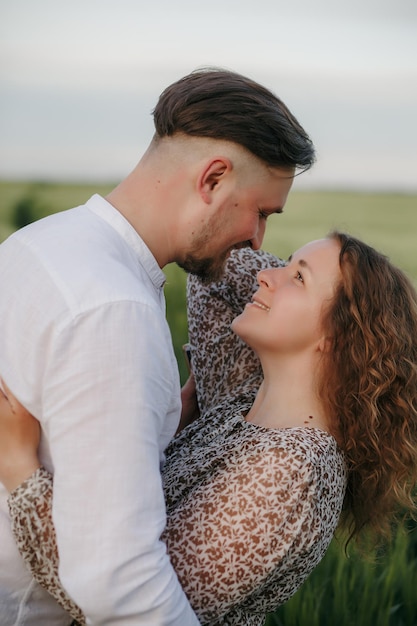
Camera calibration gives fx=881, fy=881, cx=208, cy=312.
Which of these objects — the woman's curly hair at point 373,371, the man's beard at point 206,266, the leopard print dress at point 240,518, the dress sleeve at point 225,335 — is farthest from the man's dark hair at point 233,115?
the leopard print dress at point 240,518

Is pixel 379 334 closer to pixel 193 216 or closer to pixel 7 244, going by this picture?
pixel 193 216

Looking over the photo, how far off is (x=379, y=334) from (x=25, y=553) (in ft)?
3.07

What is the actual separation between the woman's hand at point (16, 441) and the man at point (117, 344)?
3cm

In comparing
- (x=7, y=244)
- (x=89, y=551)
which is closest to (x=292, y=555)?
(x=89, y=551)

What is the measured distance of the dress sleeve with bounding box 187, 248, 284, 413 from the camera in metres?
2.28

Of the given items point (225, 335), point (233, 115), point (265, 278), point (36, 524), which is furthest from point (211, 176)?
point (36, 524)

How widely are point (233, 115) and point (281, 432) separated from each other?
672 mm

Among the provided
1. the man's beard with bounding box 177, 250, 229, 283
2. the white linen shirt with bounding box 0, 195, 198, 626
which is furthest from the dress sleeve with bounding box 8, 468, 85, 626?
the man's beard with bounding box 177, 250, 229, 283

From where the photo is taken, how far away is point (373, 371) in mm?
2033

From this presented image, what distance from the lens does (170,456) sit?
6.84 ft

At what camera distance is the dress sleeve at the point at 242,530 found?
1.70 m

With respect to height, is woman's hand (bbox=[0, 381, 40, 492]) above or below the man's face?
below

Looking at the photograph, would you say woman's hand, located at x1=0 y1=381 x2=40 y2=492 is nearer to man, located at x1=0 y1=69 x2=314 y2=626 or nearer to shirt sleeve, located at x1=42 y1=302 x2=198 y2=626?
man, located at x1=0 y1=69 x2=314 y2=626

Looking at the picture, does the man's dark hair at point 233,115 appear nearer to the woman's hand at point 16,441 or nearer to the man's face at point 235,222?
the man's face at point 235,222
